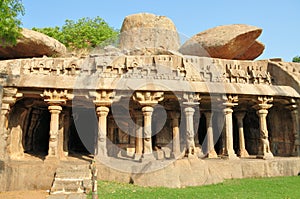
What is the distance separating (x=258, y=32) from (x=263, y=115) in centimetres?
526

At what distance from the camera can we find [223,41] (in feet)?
47.8

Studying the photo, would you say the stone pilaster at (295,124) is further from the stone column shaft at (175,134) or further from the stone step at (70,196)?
the stone step at (70,196)

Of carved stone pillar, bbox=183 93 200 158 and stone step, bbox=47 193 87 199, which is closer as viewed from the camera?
stone step, bbox=47 193 87 199

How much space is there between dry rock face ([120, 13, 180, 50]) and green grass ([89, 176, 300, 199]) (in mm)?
9823

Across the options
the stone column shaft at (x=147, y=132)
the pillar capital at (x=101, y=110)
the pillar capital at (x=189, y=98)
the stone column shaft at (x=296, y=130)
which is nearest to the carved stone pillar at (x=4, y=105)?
the pillar capital at (x=101, y=110)

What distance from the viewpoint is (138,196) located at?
6.90 m

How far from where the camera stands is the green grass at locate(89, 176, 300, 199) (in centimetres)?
707

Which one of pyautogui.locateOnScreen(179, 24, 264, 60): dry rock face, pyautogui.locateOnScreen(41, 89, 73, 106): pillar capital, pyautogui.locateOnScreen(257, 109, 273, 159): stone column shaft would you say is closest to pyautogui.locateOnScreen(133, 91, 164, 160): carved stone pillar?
pyautogui.locateOnScreen(41, 89, 73, 106): pillar capital

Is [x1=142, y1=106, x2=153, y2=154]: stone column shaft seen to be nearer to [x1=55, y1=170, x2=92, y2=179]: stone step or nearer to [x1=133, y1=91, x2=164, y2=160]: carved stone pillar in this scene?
[x1=133, y1=91, x2=164, y2=160]: carved stone pillar

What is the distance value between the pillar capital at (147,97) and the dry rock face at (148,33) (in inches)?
265

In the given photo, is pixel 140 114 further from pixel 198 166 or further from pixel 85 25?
pixel 85 25

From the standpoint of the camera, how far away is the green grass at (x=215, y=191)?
7.07 metres

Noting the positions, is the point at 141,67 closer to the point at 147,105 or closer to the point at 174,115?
the point at 147,105

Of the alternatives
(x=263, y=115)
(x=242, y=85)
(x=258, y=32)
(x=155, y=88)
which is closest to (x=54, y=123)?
(x=155, y=88)
